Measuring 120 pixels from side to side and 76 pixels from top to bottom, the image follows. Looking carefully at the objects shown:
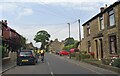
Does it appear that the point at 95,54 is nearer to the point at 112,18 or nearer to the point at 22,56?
the point at 112,18

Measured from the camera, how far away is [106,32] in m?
28.0

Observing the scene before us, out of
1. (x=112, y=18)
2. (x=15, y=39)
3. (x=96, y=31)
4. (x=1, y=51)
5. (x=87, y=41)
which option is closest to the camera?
(x=1, y=51)

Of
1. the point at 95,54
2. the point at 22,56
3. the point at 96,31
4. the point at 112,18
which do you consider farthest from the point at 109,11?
the point at 22,56

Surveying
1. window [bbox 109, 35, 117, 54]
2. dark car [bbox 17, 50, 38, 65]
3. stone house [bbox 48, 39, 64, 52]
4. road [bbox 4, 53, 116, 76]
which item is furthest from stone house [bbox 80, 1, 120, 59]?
stone house [bbox 48, 39, 64, 52]

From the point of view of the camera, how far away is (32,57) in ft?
82.1

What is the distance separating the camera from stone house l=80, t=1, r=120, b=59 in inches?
970

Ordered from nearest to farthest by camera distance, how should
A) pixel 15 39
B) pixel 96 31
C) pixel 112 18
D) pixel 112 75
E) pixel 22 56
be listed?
pixel 112 75
pixel 22 56
pixel 112 18
pixel 96 31
pixel 15 39

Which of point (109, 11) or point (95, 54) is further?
point (95, 54)

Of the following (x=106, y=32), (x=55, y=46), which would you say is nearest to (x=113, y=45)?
(x=106, y=32)

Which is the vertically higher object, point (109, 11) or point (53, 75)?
point (109, 11)

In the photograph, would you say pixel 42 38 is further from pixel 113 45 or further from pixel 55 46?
pixel 113 45

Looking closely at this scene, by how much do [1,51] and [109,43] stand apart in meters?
11.9

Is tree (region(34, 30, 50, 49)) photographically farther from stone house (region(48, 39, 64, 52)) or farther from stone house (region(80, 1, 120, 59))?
stone house (region(80, 1, 120, 59))

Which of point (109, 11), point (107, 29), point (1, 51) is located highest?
point (109, 11)
